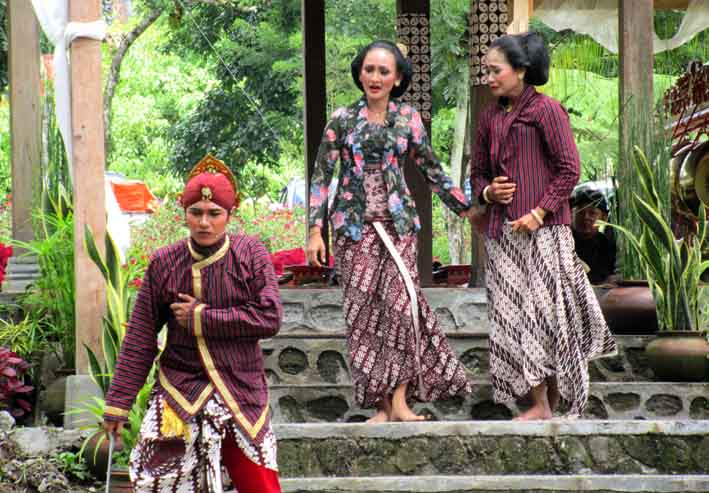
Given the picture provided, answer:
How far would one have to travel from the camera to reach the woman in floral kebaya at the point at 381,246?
23.1ft

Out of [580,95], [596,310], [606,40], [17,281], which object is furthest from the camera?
[580,95]

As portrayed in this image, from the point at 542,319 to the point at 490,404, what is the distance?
2.72 ft

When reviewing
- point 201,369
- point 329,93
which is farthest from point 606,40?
point 201,369

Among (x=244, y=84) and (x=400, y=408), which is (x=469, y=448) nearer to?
(x=400, y=408)

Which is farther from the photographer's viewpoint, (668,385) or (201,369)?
(668,385)

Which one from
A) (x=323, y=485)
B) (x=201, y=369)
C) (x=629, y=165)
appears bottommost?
(x=323, y=485)

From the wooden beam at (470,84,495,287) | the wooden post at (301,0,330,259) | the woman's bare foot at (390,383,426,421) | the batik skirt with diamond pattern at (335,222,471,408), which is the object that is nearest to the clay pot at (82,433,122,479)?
the batik skirt with diamond pattern at (335,222,471,408)

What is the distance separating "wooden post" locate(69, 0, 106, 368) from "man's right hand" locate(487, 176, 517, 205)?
7.03ft

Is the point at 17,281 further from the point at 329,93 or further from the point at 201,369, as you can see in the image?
the point at 329,93

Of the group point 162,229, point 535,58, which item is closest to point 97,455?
point 535,58

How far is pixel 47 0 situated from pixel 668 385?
3955 mm

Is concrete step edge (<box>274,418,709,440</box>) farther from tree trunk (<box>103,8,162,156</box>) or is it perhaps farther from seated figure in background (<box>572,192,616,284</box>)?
tree trunk (<box>103,8,162,156</box>)

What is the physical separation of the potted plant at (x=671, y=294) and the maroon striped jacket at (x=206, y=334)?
10.4ft

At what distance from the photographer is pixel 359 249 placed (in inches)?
279
